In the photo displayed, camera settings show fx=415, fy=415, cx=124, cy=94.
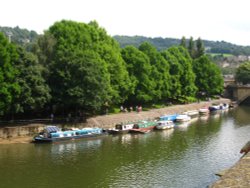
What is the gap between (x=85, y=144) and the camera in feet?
220

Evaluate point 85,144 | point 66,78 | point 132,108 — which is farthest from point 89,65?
point 132,108

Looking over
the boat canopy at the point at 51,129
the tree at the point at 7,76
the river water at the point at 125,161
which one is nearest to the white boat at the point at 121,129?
the river water at the point at 125,161

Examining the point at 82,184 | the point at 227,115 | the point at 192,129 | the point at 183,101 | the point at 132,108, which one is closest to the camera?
the point at 82,184

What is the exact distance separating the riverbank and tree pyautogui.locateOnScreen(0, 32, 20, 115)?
3.70m

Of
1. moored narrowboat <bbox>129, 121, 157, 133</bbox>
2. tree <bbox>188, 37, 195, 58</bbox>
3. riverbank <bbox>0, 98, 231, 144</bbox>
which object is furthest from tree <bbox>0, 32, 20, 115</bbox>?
tree <bbox>188, 37, 195, 58</bbox>

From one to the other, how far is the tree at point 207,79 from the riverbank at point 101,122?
60.2 ft

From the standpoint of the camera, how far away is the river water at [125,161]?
4634cm

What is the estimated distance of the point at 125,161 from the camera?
5544 cm

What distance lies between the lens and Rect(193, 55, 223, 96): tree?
136 metres

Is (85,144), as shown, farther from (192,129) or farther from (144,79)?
(144,79)

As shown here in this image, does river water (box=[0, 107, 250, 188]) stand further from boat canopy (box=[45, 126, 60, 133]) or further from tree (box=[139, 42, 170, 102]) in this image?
tree (box=[139, 42, 170, 102])

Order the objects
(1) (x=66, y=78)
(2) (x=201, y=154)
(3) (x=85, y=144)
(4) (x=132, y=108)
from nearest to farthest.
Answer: (2) (x=201, y=154) < (3) (x=85, y=144) < (1) (x=66, y=78) < (4) (x=132, y=108)

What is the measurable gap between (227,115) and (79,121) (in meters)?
49.7

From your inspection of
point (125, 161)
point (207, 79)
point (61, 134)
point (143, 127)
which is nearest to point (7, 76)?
point (61, 134)
